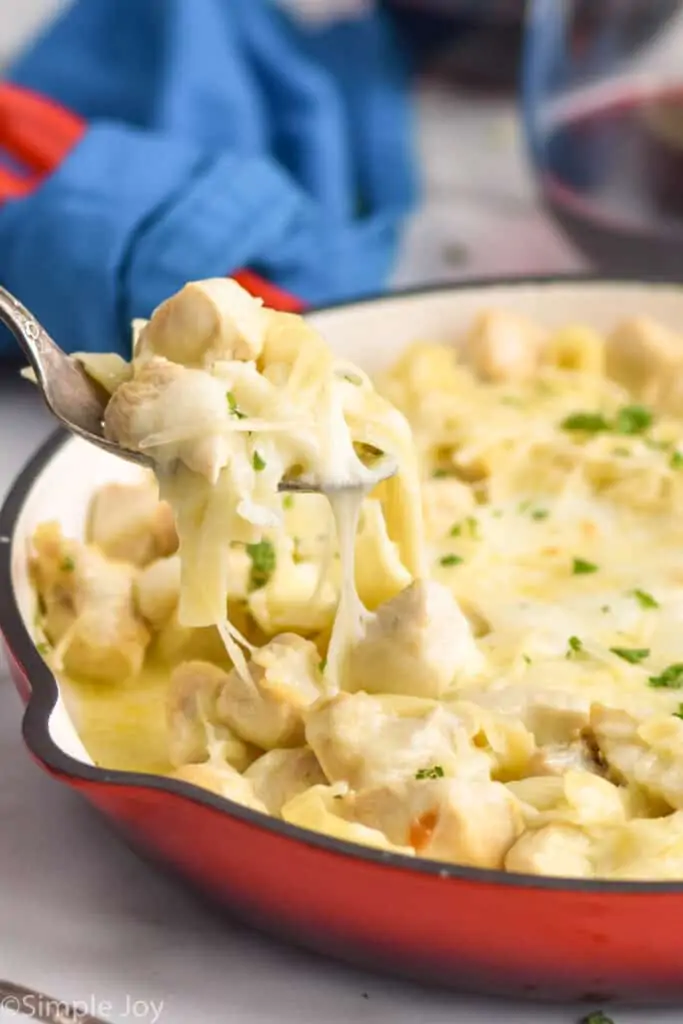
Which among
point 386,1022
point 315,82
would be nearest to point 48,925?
point 386,1022

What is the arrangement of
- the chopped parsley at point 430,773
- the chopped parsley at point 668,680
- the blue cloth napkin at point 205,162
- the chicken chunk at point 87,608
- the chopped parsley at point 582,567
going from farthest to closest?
the blue cloth napkin at point 205,162 → the chopped parsley at point 582,567 → the chicken chunk at point 87,608 → the chopped parsley at point 668,680 → the chopped parsley at point 430,773

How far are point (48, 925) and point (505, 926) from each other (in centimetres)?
54

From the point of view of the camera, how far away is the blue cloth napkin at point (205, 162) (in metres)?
2.65

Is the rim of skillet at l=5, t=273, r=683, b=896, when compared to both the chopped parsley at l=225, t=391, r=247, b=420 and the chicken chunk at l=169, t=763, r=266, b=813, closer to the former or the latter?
the chicken chunk at l=169, t=763, r=266, b=813

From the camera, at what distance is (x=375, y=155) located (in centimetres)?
346

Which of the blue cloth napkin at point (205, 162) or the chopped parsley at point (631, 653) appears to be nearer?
the chopped parsley at point (631, 653)

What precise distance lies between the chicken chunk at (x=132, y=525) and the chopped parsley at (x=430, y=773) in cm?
63

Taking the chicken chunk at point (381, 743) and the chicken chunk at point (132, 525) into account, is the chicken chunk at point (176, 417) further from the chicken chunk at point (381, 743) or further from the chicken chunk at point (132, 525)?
the chicken chunk at point (132, 525)

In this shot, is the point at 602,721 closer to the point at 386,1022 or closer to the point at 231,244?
the point at 386,1022

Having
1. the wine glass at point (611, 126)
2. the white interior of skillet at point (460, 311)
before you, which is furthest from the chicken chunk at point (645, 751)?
the wine glass at point (611, 126)

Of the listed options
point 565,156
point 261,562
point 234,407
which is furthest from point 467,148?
point 234,407

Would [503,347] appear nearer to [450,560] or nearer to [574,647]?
[450,560]

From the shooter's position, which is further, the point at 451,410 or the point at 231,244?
the point at 231,244

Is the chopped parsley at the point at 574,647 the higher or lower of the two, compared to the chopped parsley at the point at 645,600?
higher
